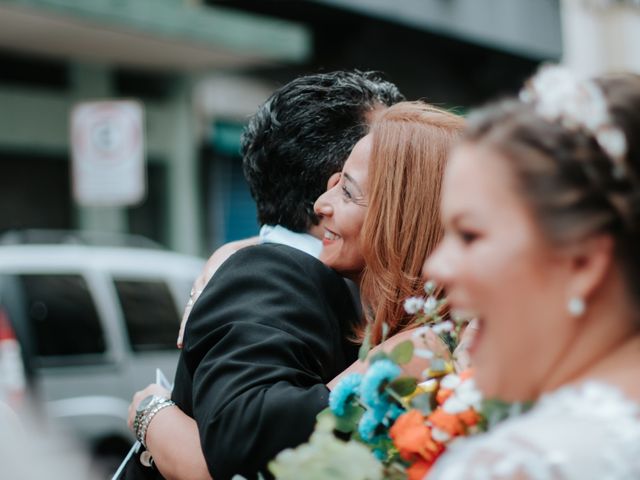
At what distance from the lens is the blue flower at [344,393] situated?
1788 millimetres

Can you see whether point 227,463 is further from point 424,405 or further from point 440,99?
point 440,99

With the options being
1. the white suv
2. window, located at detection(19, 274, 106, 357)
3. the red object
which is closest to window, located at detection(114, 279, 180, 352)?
the white suv

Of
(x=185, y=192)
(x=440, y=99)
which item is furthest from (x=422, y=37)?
(x=185, y=192)

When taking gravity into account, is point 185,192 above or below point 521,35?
below

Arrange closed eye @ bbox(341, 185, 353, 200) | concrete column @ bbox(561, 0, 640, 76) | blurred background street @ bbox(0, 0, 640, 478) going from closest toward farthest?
1. closed eye @ bbox(341, 185, 353, 200)
2. blurred background street @ bbox(0, 0, 640, 478)
3. concrete column @ bbox(561, 0, 640, 76)

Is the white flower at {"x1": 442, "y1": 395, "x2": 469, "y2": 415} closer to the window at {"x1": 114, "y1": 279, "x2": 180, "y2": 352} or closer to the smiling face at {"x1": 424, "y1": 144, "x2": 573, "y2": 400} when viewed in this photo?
the smiling face at {"x1": 424, "y1": 144, "x2": 573, "y2": 400}

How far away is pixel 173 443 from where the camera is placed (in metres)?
2.20

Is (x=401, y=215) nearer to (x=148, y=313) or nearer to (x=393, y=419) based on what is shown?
(x=393, y=419)

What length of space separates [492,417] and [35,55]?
1282 centimetres

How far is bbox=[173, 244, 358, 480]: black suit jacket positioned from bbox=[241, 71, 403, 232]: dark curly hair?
253mm

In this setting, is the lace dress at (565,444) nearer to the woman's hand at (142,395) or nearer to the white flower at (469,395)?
the white flower at (469,395)

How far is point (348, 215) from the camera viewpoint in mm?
2336

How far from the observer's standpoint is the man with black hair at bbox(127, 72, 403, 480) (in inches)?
78.8

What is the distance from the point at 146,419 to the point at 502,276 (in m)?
1.23
